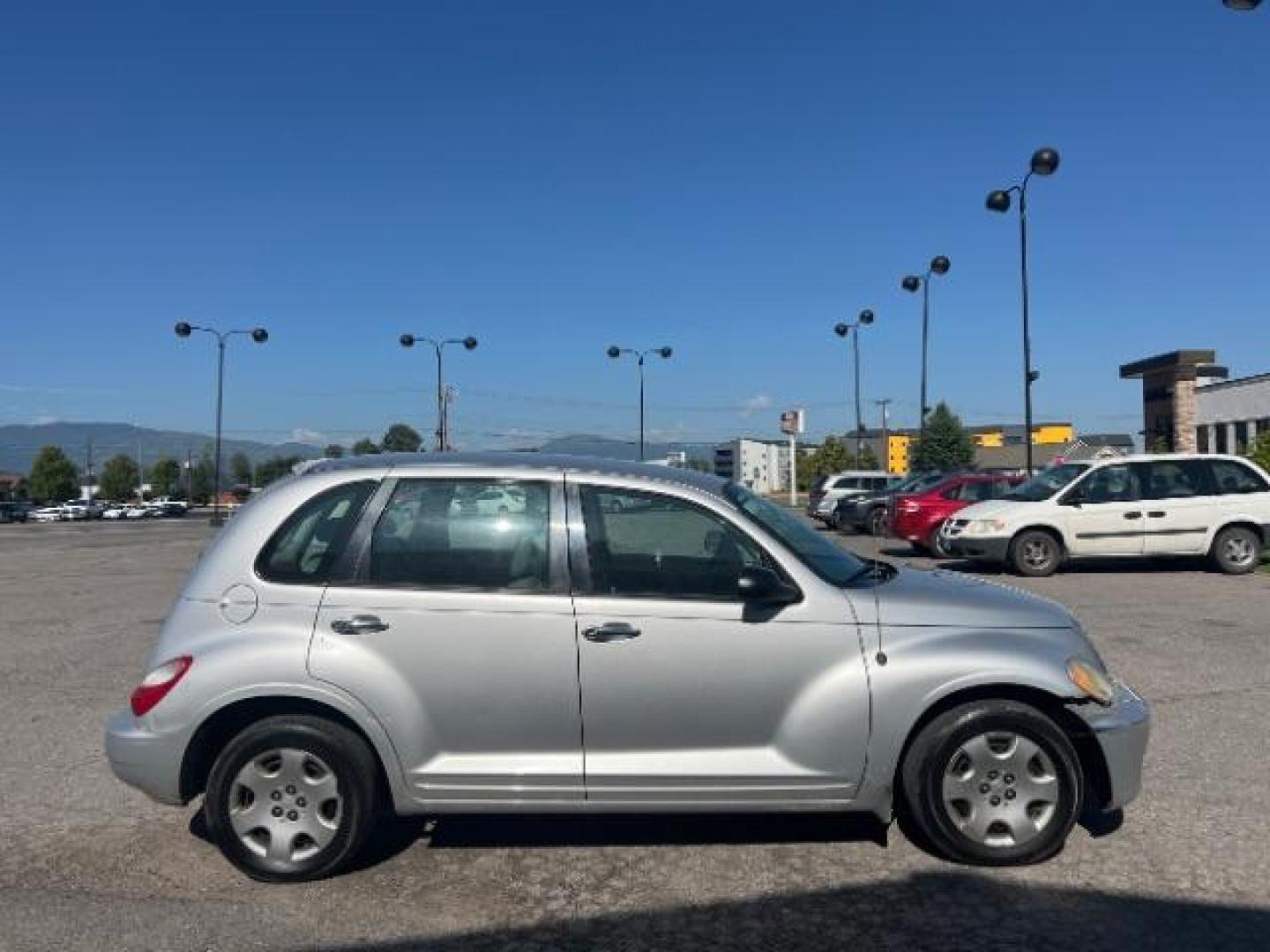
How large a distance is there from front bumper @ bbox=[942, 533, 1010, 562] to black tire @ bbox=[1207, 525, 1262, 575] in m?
2.75

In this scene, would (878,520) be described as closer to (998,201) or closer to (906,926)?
(998,201)

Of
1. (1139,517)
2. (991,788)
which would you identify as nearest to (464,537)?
(991,788)

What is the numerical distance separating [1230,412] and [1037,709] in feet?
152

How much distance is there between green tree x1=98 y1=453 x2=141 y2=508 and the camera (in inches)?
5157

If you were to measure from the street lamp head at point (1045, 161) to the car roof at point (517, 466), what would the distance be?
21524 mm

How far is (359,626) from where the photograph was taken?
4180mm

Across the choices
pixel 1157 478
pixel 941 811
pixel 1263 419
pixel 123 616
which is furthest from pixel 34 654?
pixel 1263 419

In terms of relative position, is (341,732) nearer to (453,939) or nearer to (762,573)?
(453,939)

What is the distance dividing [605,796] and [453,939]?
0.78 metres

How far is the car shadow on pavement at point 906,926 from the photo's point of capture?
11.9 feet

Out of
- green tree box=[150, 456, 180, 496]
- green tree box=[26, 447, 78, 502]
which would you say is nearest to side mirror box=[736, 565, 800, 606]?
green tree box=[26, 447, 78, 502]

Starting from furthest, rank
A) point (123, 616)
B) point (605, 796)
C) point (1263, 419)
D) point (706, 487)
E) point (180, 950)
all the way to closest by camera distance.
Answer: point (1263, 419) → point (123, 616) → point (706, 487) → point (605, 796) → point (180, 950)

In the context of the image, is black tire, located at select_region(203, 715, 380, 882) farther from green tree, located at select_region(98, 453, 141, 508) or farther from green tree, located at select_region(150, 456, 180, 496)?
green tree, located at select_region(150, 456, 180, 496)

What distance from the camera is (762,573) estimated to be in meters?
4.22
